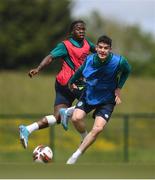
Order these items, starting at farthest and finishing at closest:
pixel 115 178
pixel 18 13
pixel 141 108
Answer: pixel 18 13 → pixel 141 108 → pixel 115 178

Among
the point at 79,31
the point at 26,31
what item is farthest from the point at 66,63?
the point at 26,31

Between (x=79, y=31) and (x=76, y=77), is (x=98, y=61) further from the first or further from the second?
(x=79, y=31)

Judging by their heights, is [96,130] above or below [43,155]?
above

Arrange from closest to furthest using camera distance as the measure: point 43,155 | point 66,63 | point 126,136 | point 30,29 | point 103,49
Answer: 1. point 103,49
2. point 43,155
3. point 66,63
4. point 126,136
5. point 30,29

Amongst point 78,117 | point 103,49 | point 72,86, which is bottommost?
point 78,117

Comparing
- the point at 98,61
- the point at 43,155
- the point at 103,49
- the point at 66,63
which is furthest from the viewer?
the point at 66,63

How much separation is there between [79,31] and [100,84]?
1.08m

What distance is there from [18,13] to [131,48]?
148ft

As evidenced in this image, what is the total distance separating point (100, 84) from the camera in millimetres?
14984

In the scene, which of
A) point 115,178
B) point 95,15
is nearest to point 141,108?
point 115,178

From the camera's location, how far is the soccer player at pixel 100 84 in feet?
47.9

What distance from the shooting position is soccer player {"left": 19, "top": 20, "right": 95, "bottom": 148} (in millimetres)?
15547

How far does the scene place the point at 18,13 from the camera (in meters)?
62.5

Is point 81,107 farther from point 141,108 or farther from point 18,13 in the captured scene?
point 18,13
